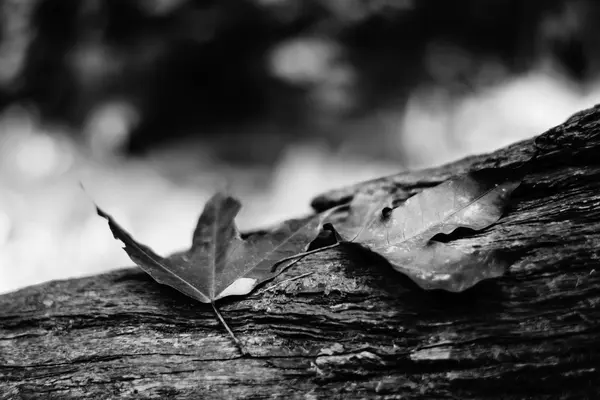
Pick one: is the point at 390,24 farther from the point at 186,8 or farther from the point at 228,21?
the point at 186,8

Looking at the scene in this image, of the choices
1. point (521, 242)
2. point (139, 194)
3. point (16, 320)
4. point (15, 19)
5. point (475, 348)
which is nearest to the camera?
point (475, 348)

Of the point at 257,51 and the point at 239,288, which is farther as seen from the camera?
the point at 257,51

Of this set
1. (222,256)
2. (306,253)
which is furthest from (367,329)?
(222,256)

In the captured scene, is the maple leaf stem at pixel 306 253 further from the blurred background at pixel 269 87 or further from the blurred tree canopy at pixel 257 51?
the blurred tree canopy at pixel 257 51

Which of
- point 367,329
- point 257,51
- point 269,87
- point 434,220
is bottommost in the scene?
point 367,329

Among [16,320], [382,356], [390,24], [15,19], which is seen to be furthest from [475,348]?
[15,19]

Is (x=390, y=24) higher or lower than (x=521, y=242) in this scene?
higher

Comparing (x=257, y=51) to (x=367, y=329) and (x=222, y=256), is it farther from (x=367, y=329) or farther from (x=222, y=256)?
(x=367, y=329)

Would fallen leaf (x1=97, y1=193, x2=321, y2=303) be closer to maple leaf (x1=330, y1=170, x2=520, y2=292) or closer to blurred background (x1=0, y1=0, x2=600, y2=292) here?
maple leaf (x1=330, y1=170, x2=520, y2=292)
